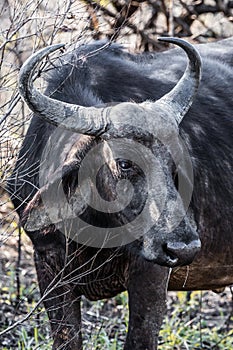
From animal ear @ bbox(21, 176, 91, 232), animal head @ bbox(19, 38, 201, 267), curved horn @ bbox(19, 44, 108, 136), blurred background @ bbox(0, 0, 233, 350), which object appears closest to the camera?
curved horn @ bbox(19, 44, 108, 136)

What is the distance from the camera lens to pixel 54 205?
5227 millimetres

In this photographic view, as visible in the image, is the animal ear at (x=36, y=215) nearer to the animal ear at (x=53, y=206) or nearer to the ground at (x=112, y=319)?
the animal ear at (x=53, y=206)

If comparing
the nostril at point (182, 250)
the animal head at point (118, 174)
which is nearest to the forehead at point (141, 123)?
the animal head at point (118, 174)

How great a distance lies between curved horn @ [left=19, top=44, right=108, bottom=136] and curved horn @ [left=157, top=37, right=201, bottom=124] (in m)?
0.46

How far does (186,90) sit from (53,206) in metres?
1.07

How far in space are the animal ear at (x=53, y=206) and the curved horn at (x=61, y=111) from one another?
404 mm

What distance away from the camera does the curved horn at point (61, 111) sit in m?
4.69

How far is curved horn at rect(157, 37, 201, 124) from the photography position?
5.25 meters

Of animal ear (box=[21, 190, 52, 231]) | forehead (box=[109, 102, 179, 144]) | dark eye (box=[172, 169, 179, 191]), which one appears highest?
forehead (box=[109, 102, 179, 144])

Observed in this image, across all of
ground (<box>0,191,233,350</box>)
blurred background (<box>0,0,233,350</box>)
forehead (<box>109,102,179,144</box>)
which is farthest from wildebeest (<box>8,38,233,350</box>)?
ground (<box>0,191,233,350</box>)

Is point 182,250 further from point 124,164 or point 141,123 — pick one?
point 141,123

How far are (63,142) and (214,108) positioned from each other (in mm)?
1371

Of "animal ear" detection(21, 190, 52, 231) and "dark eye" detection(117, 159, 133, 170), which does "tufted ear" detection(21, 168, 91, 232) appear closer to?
"animal ear" detection(21, 190, 52, 231)

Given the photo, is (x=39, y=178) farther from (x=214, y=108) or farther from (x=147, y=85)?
(x=214, y=108)
